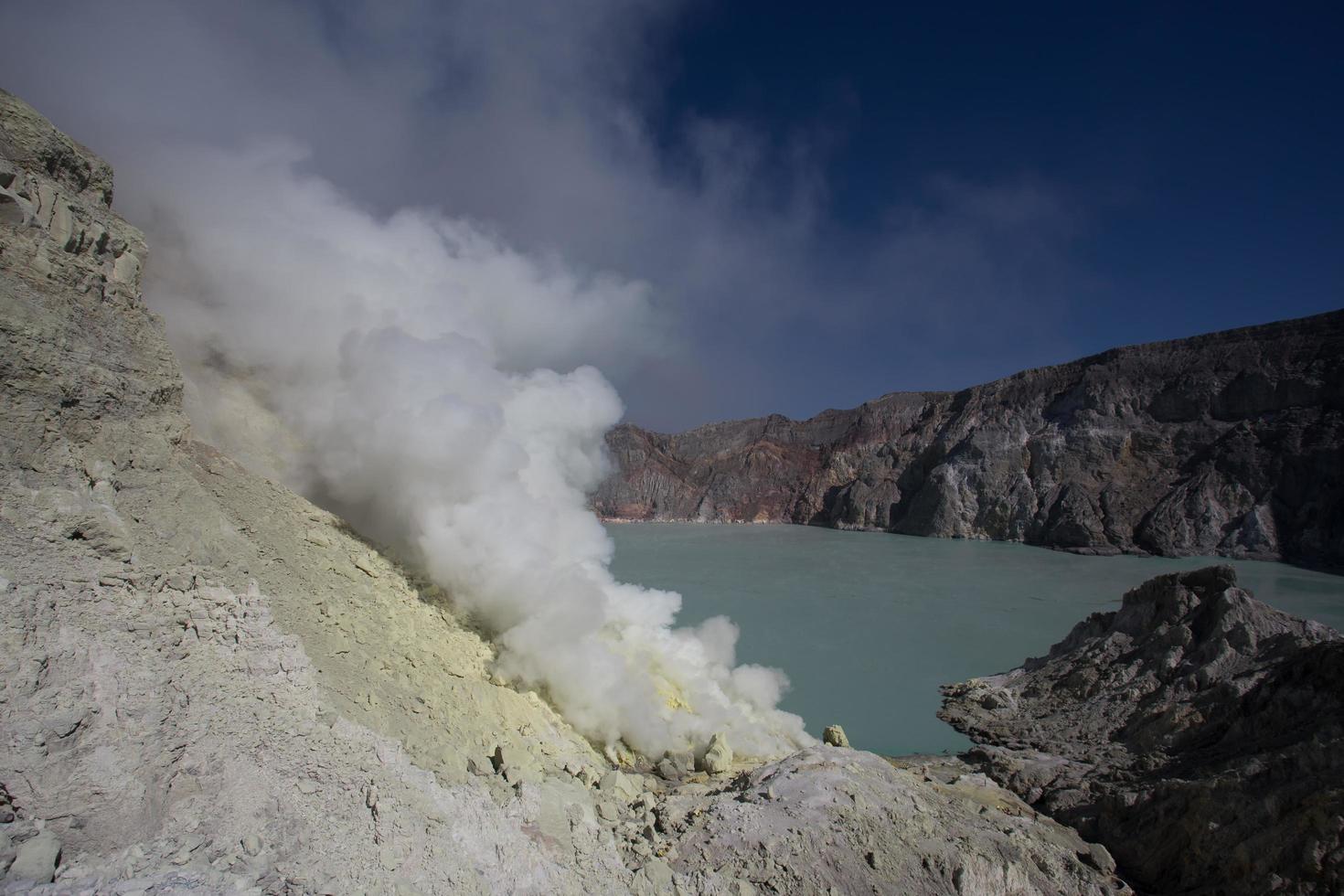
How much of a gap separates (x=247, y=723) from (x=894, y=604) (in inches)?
940

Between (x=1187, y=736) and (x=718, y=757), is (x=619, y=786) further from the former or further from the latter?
(x=1187, y=736)

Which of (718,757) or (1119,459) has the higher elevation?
(1119,459)

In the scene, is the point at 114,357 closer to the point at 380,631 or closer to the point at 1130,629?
the point at 380,631

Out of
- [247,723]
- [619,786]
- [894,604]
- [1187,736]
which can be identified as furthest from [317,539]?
[894,604]

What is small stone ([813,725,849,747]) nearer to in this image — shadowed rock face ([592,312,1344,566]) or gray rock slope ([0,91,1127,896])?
gray rock slope ([0,91,1127,896])

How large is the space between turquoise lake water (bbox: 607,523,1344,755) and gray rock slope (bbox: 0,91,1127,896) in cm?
561

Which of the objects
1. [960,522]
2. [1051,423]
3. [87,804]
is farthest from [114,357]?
[1051,423]

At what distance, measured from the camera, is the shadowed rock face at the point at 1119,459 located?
42.0 m

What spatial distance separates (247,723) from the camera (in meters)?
4.44

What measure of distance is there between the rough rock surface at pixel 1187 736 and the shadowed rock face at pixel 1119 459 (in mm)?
35636

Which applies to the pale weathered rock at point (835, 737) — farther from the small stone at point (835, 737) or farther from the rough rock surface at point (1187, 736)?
the rough rock surface at point (1187, 736)

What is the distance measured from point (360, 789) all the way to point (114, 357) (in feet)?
13.7

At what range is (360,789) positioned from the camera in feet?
15.0

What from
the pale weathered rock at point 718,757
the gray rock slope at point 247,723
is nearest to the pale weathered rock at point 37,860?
the gray rock slope at point 247,723
